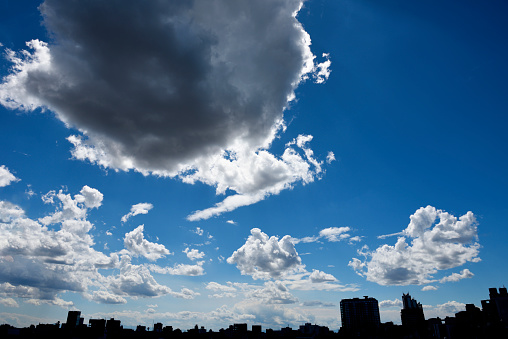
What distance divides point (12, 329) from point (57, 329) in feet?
72.7

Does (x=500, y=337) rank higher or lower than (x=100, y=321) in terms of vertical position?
lower

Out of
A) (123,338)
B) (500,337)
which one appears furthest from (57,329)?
(500,337)

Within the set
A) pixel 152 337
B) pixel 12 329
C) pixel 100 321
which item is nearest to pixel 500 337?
pixel 152 337

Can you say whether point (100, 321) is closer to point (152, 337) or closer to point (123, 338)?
point (123, 338)

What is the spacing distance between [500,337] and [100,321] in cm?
24415

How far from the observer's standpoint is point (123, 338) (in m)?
179

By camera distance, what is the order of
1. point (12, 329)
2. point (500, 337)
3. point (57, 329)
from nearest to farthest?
point (12, 329) < point (57, 329) < point (500, 337)

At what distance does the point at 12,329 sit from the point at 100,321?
41392 mm

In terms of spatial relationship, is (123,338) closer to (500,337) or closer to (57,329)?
→ (57,329)

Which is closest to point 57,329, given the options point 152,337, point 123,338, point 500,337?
point 123,338

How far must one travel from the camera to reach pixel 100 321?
547 ft

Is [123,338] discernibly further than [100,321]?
Yes

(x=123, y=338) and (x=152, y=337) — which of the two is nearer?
(x=123, y=338)

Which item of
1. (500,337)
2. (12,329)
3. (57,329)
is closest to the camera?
(12,329)
